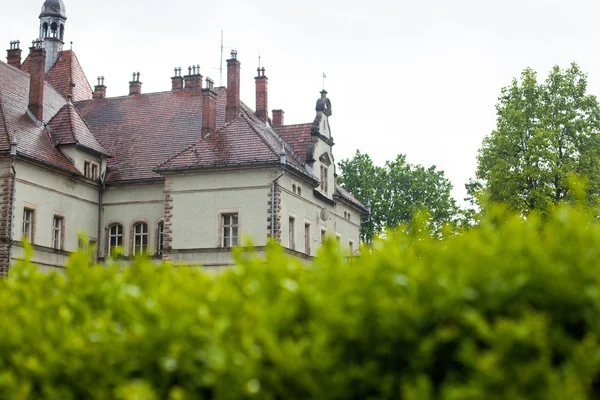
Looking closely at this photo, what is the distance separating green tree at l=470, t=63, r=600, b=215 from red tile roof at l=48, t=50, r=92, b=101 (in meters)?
22.4

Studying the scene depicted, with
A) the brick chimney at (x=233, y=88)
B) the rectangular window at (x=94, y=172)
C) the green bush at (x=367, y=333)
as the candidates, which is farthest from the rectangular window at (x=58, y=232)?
the green bush at (x=367, y=333)

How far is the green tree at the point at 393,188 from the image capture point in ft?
212

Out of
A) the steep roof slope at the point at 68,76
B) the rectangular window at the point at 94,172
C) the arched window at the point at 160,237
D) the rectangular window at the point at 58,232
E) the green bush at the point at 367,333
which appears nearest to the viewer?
the green bush at the point at 367,333

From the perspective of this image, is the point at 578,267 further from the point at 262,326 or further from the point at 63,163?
the point at 63,163

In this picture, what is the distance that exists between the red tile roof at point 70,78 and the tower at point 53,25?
1102 millimetres

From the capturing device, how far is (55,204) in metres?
35.0

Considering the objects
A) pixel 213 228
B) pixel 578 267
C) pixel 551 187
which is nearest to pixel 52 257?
pixel 213 228

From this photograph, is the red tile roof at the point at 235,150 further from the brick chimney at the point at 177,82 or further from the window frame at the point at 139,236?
the brick chimney at the point at 177,82

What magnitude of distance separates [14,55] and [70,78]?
10.3 feet

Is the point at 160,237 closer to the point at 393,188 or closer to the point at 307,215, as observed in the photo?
the point at 307,215

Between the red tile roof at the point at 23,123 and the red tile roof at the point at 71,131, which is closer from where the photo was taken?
the red tile roof at the point at 23,123

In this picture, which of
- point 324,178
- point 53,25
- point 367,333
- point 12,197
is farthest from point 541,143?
point 367,333

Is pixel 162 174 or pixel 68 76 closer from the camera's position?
pixel 162 174

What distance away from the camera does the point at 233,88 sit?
126 feet
